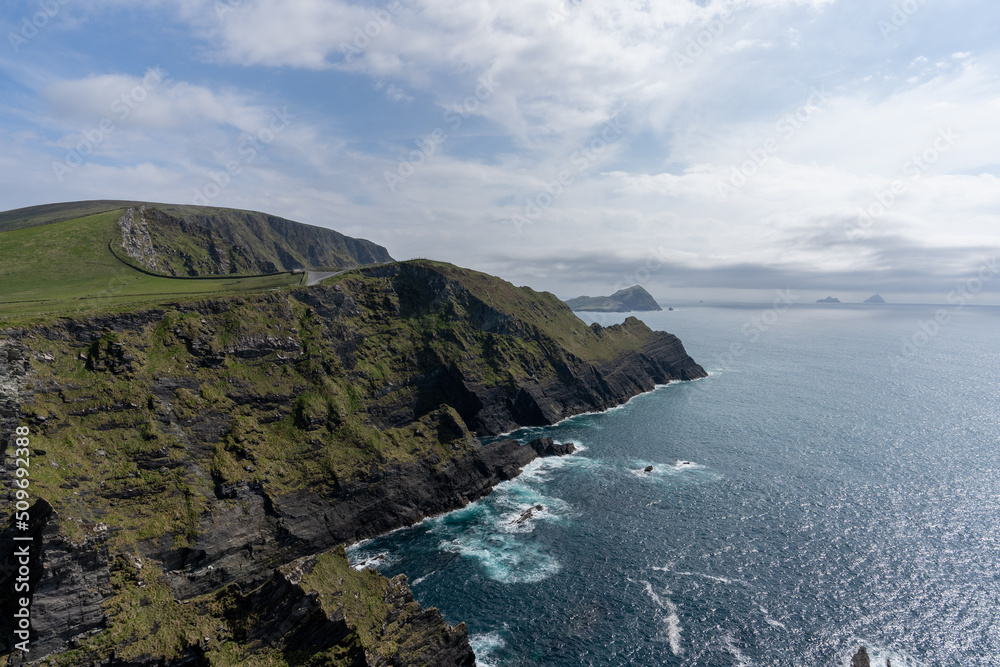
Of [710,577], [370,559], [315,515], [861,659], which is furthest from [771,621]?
[315,515]

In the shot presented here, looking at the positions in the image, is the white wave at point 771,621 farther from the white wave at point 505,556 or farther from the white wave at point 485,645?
the white wave at point 485,645

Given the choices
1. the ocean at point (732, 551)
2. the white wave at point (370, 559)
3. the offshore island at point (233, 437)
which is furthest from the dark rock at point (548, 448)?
the white wave at point (370, 559)

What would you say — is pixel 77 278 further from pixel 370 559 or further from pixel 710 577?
pixel 710 577

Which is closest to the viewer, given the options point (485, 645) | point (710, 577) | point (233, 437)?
point (485, 645)

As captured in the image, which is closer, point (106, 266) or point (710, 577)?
point (710, 577)

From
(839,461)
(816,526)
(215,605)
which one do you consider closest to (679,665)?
(816,526)
